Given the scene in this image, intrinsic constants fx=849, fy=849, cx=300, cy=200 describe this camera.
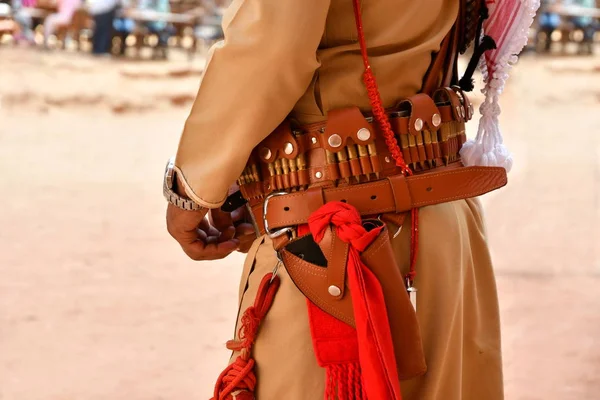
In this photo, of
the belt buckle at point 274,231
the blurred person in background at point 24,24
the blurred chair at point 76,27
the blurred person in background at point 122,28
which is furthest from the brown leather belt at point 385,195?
the blurred person in background at point 24,24

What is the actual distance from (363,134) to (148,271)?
2.94m

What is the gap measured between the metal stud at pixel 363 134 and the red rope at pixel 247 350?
0.28m

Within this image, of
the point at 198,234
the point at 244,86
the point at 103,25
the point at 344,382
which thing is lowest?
the point at 103,25

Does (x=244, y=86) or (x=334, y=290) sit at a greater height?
(x=244, y=86)

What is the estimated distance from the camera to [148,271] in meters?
4.18

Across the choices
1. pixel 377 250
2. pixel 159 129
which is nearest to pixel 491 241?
pixel 377 250

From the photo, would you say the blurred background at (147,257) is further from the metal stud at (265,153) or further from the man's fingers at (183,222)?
the metal stud at (265,153)

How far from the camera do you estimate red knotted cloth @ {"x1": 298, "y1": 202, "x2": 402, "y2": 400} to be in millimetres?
1281

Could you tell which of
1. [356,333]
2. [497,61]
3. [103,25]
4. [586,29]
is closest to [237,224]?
[356,333]

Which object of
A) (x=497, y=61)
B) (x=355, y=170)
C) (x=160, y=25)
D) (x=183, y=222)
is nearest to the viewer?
(x=355, y=170)

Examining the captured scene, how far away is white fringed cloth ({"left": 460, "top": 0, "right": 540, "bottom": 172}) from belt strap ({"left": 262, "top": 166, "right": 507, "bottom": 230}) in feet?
0.54

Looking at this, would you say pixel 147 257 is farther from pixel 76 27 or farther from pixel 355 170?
pixel 76 27

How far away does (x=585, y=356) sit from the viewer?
3314 mm

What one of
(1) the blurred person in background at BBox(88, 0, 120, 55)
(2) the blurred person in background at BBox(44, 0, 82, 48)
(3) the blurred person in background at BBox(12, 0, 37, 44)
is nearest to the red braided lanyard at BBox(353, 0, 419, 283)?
(1) the blurred person in background at BBox(88, 0, 120, 55)
